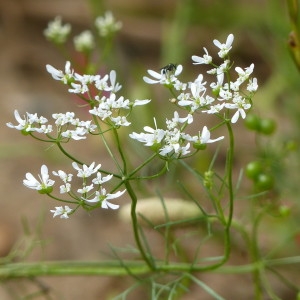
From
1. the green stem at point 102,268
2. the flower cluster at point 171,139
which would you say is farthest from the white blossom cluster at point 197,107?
the green stem at point 102,268

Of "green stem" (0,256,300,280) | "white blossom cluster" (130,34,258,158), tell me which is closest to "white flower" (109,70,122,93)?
"white blossom cluster" (130,34,258,158)

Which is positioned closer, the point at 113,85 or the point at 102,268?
the point at 113,85

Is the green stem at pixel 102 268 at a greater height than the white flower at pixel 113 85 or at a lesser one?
lesser

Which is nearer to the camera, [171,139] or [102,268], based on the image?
[171,139]

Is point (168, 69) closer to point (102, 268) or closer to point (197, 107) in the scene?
point (197, 107)

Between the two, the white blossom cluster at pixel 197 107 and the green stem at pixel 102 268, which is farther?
the green stem at pixel 102 268

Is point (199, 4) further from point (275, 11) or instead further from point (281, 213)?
point (281, 213)

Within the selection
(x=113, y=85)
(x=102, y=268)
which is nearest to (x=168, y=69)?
(x=113, y=85)

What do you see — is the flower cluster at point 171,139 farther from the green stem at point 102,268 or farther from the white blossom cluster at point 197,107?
the green stem at point 102,268

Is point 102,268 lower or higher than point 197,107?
lower

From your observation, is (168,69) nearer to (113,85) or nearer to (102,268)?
(113,85)

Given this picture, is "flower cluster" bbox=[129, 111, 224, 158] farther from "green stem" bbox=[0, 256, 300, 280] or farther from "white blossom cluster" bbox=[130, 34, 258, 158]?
"green stem" bbox=[0, 256, 300, 280]
